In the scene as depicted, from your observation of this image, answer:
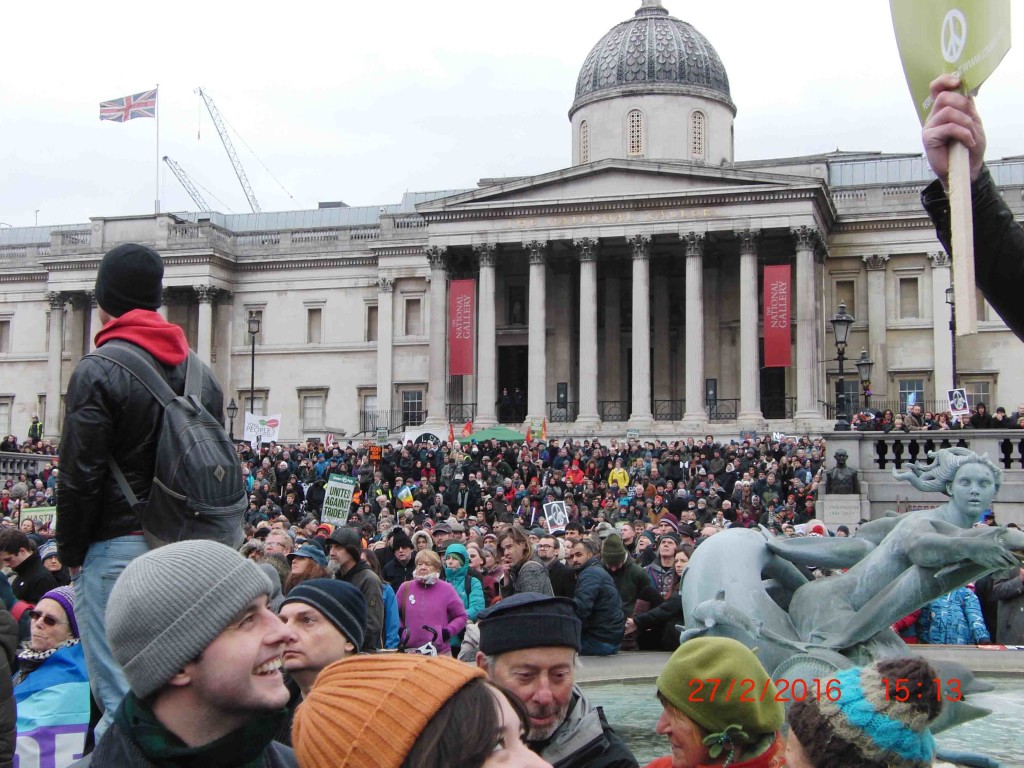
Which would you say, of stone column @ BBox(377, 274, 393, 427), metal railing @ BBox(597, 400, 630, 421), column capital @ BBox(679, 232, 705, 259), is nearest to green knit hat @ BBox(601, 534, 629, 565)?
column capital @ BBox(679, 232, 705, 259)

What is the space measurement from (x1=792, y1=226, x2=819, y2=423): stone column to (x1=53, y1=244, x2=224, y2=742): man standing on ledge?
144 ft

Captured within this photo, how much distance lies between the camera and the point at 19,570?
9109 millimetres

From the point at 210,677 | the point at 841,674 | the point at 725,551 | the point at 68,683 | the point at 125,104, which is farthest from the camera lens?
the point at 125,104

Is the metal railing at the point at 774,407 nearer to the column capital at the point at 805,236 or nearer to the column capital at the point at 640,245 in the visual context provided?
the column capital at the point at 805,236

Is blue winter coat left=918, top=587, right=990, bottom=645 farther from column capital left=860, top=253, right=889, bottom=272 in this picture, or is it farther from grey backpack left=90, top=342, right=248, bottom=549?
column capital left=860, top=253, right=889, bottom=272

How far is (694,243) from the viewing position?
49219 millimetres

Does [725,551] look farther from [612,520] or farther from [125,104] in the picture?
[125,104]

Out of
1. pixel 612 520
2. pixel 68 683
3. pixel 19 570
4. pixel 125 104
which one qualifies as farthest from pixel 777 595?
pixel 125 104

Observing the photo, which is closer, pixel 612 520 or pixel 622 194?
pixel 612 520

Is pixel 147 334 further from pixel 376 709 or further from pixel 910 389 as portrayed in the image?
pixel 910 389

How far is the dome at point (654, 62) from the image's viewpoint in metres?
54.4

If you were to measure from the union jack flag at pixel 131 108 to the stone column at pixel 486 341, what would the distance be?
18.2 meters

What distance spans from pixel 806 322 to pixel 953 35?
153ft

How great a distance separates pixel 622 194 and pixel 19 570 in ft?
138
